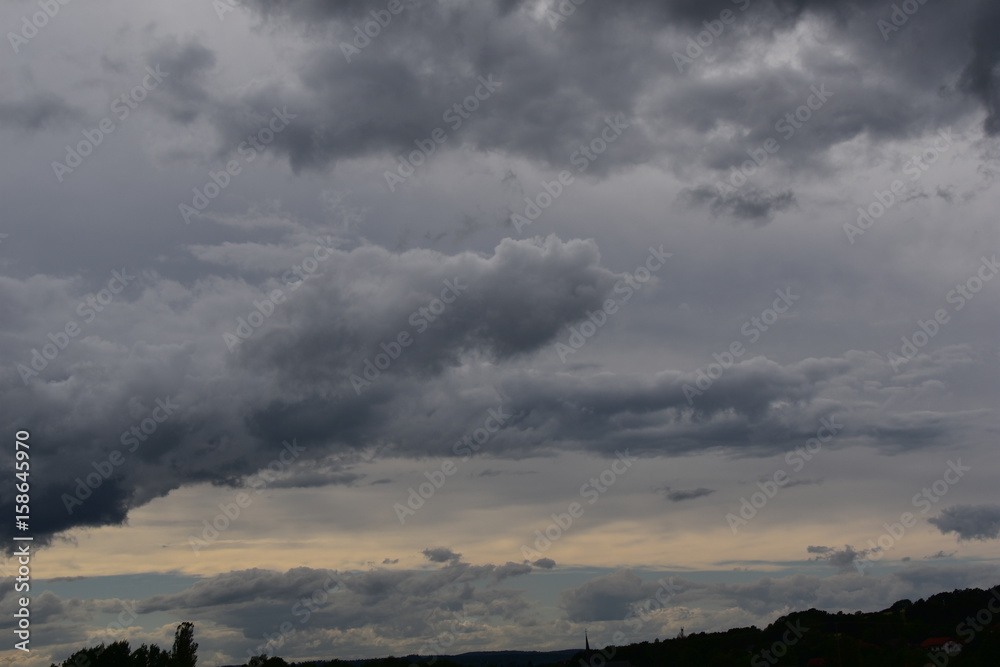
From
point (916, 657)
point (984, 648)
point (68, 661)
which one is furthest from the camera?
point (916, 657)

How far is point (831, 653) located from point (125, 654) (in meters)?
149

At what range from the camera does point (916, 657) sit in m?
200

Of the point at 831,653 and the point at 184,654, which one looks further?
the point at 831,653

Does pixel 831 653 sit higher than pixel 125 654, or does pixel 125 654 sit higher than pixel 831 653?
pixel 125 654

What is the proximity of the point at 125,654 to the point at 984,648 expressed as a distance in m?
176

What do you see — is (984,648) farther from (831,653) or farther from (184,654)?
(184,654)

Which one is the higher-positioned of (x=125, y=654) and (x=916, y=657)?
(x=125, y=654)

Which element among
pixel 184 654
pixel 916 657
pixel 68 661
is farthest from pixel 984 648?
pixel 68 661

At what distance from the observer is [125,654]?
160 meters

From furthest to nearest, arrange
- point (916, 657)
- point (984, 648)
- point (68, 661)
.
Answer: point (916, 657)
point (984, 648)
point (68, 661)

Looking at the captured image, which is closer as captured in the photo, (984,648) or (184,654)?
(184,654)

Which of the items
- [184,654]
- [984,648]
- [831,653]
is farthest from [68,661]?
[984,648]

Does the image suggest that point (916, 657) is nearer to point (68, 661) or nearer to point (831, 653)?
point (831, 653)

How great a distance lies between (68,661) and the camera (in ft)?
509
